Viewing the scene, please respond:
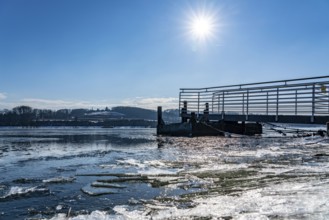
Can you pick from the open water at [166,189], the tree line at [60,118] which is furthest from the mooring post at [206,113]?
the tree line at [60,118]

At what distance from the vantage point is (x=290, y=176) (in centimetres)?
638

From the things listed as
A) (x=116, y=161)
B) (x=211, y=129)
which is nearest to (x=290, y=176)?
(x=116, y=161)

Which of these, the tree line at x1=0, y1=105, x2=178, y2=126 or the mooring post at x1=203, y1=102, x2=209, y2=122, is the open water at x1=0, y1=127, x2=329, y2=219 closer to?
the mooring post at x1=203, y1=102, x2=209, y2=122

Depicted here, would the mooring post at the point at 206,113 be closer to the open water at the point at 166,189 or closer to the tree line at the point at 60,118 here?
the open water at the point at 166,189

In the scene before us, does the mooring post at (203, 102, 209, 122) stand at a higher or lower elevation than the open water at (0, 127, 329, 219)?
higher

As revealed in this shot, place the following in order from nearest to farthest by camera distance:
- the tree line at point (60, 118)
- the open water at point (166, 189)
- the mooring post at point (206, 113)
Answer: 1. the open water at point (166, 189)
2. the mooring post at point (206, 113)
3. the tree line at point (60, 118)

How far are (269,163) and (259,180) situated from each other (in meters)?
2.21

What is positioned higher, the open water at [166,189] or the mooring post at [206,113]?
the mooring post at [206,113]

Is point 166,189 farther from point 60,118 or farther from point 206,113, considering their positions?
point 60,118

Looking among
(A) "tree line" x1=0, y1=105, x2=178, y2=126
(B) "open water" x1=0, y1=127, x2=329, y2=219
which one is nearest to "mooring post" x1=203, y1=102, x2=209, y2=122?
(B) "open water" x1=0, y1=127, x2=329, y2=219

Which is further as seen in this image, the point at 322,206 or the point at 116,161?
the point at 116,161

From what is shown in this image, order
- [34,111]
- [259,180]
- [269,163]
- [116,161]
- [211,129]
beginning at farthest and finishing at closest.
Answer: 1. [34,111]
2. [211,129]
3. [116,161]
4. [269,163]
5. [259,180]

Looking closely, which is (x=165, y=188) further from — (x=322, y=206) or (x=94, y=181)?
(x=322, y=206)

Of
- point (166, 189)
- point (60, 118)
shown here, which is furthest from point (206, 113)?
point (60, 118)
